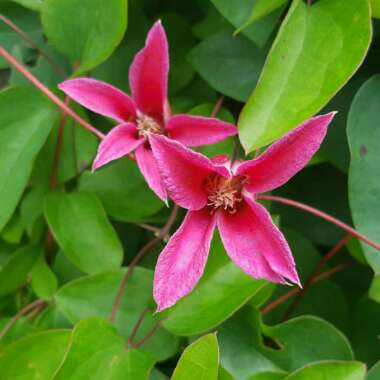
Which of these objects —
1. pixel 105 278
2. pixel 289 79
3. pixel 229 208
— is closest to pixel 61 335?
pixel 105 278

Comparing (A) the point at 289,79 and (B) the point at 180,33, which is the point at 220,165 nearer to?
(A) the point at 289,79

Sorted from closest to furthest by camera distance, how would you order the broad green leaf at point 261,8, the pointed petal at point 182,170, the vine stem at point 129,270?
the pointed petal at point 182,170 < the broad green leaf at point 261,8 < the vine stem at point 129,270

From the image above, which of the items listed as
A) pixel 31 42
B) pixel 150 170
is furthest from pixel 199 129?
pixel 31 42

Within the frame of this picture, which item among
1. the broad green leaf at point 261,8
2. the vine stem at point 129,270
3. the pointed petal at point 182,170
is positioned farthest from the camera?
the vine stem at point 129,270

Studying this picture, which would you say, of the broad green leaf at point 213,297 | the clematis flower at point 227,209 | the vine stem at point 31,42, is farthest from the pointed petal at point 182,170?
the vine stem at point 31,42

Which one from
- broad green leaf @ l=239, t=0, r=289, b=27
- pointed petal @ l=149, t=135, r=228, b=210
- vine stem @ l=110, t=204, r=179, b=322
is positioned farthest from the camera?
vine stem @ l=110, t=204, r=179, b=322

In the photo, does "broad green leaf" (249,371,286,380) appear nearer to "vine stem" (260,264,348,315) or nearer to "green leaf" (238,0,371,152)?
"vine stem" (260,264,348,315)

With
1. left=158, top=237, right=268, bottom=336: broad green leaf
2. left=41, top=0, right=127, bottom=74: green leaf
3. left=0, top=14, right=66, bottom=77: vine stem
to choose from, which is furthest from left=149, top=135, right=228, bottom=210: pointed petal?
left=0, top=14, right=66, bottom=77: vine stem

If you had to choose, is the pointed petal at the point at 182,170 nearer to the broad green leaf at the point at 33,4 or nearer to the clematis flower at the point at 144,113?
the clematis flower at the point at 144,113
